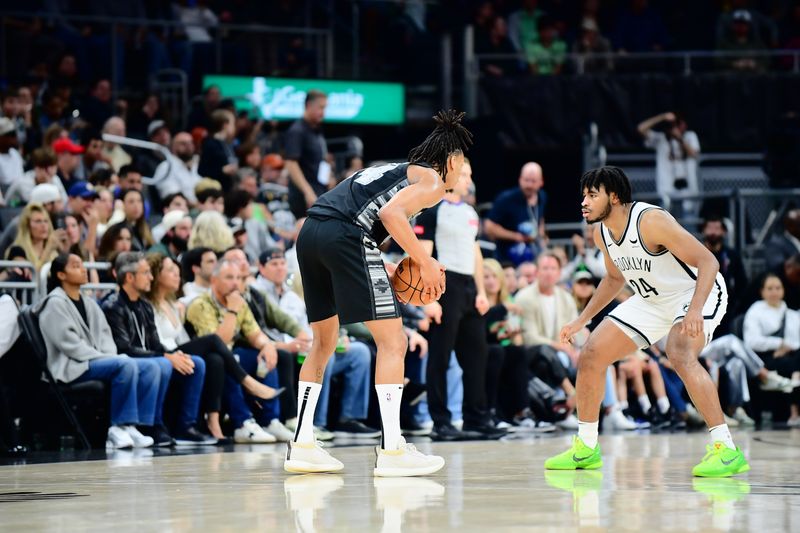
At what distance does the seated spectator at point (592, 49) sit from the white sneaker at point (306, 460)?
13.1 m

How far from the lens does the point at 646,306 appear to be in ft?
23.7

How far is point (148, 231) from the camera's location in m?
11.4

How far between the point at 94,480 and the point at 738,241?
36.7ft

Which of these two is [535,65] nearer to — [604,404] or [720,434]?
[604,404]

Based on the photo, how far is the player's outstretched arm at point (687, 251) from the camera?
6605mm

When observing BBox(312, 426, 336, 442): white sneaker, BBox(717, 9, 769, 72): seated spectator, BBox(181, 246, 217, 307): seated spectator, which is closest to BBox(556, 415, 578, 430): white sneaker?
BBox(312, 426, 336, 442): white sneaker

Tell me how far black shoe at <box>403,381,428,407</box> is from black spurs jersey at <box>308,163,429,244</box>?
4496 millimetres

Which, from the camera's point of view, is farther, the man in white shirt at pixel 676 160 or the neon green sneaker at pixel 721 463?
the man in white shirt at pixel 676 160

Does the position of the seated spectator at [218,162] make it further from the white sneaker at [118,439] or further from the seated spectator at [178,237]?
the white sneaker at [118,439]

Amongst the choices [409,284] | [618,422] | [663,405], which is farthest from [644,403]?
[409,284]

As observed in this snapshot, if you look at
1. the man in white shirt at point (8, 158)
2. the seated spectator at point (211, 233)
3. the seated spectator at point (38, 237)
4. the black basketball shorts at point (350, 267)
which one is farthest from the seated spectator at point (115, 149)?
the black basketball shorts at point (350, 267)

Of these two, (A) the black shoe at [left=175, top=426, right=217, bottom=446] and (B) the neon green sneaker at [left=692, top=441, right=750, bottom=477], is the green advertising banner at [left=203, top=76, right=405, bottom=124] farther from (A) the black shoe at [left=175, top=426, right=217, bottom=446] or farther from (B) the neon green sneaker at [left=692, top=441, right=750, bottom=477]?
(B) the neon green sneaker at [left=692, top=441, right=750, bottom=477]

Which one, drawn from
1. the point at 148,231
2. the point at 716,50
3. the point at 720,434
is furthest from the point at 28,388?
the point at 716,50

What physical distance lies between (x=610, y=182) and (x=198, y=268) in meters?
4.48
